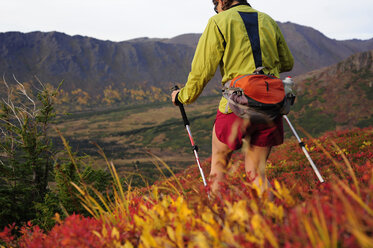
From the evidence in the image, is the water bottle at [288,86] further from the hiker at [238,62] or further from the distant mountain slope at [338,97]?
the distant mountain slope at [338,97]

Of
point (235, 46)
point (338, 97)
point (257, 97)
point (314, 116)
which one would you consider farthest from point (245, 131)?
point (338, 97)

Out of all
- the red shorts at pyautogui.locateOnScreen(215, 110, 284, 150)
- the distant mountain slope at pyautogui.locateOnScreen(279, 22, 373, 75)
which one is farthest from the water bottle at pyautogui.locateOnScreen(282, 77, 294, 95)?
the distant mountain slope at pyautogui.locateOnScreen(279, 22, 373, 75)

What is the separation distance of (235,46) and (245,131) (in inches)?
32.2

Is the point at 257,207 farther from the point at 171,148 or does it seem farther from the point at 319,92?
the point at 319,92

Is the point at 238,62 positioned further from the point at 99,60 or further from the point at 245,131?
the point at 99,60

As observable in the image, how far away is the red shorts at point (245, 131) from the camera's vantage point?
2.28m

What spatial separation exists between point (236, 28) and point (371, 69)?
92.5 feet

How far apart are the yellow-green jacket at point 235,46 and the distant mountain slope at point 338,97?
19.6 metres

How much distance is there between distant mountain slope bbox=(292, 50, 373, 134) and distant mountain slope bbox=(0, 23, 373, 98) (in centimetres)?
8204

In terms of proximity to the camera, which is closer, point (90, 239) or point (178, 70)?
point (90, 239)

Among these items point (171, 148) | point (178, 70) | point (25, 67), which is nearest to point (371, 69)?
point (171, 148)

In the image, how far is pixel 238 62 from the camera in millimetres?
2400

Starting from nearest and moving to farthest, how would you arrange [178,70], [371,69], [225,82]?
[225,82] → [371,69] → [178,70]

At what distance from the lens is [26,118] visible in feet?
20.8
